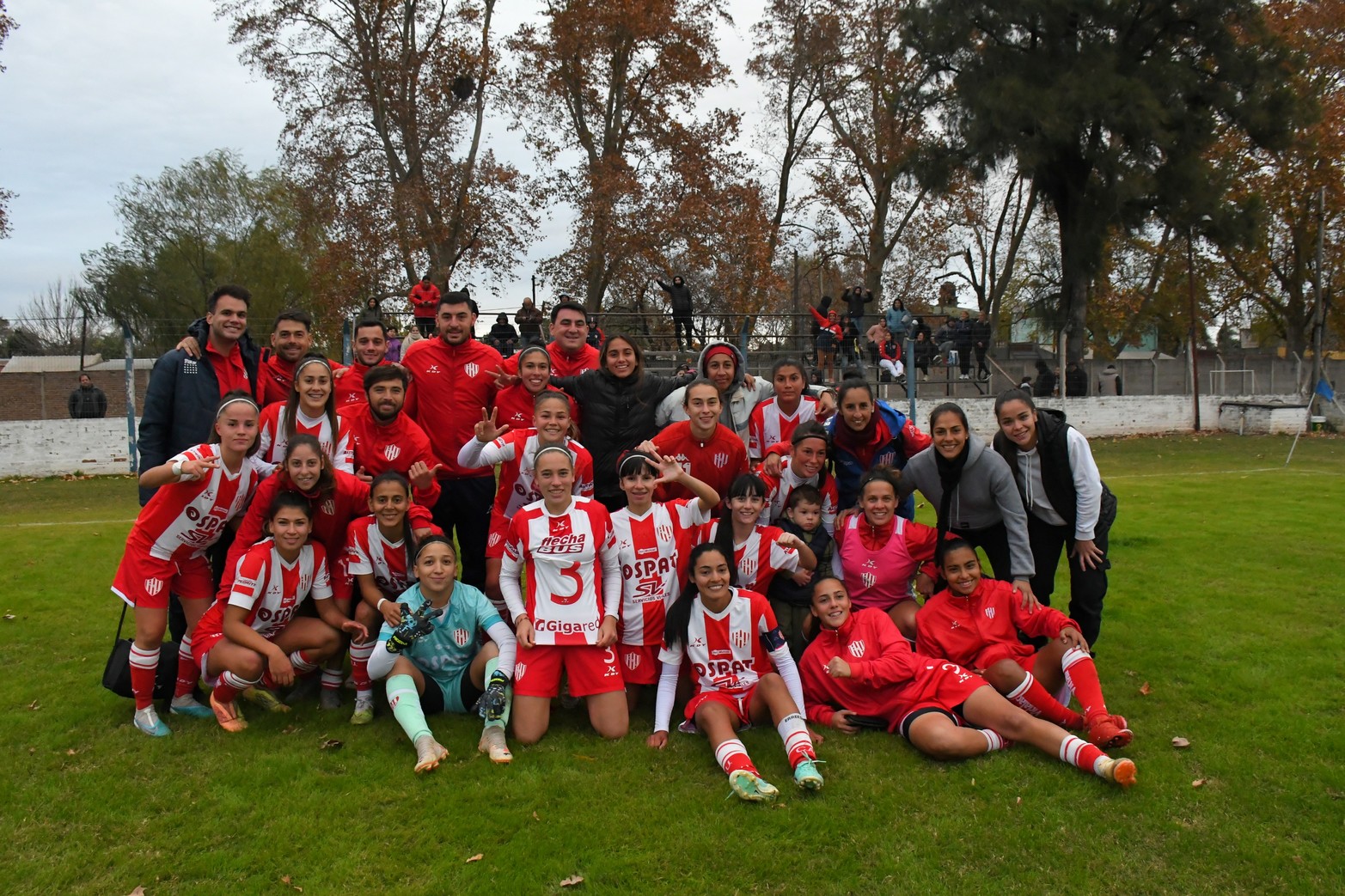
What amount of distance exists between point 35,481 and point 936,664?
54.0ft

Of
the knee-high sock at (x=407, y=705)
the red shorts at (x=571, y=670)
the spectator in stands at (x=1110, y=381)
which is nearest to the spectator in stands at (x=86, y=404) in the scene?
the knee-high sock at (x=407, y=705)

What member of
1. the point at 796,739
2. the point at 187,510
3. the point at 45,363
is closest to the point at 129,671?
the point at 187,510

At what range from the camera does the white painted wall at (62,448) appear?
15586mm

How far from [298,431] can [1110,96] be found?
2353 centimetres

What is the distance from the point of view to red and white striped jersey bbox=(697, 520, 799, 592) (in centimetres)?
475

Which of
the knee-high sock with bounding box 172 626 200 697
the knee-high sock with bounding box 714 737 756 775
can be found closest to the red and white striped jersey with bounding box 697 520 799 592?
the knee-high sock with bounding box 714 737 756 775

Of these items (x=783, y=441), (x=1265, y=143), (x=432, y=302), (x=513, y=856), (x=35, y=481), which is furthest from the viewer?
(x=1265, y=143)

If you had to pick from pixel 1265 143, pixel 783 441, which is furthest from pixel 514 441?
pixel 1265 143

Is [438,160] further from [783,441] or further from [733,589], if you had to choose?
[733,589]

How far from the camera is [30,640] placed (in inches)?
235

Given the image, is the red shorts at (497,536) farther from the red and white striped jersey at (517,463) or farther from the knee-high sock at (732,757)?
the knee-high sock at (732,757)

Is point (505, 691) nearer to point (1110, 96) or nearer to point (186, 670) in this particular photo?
point (186, 670)

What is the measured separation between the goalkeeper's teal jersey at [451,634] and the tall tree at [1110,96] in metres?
22.0

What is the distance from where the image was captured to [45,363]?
31.1m
